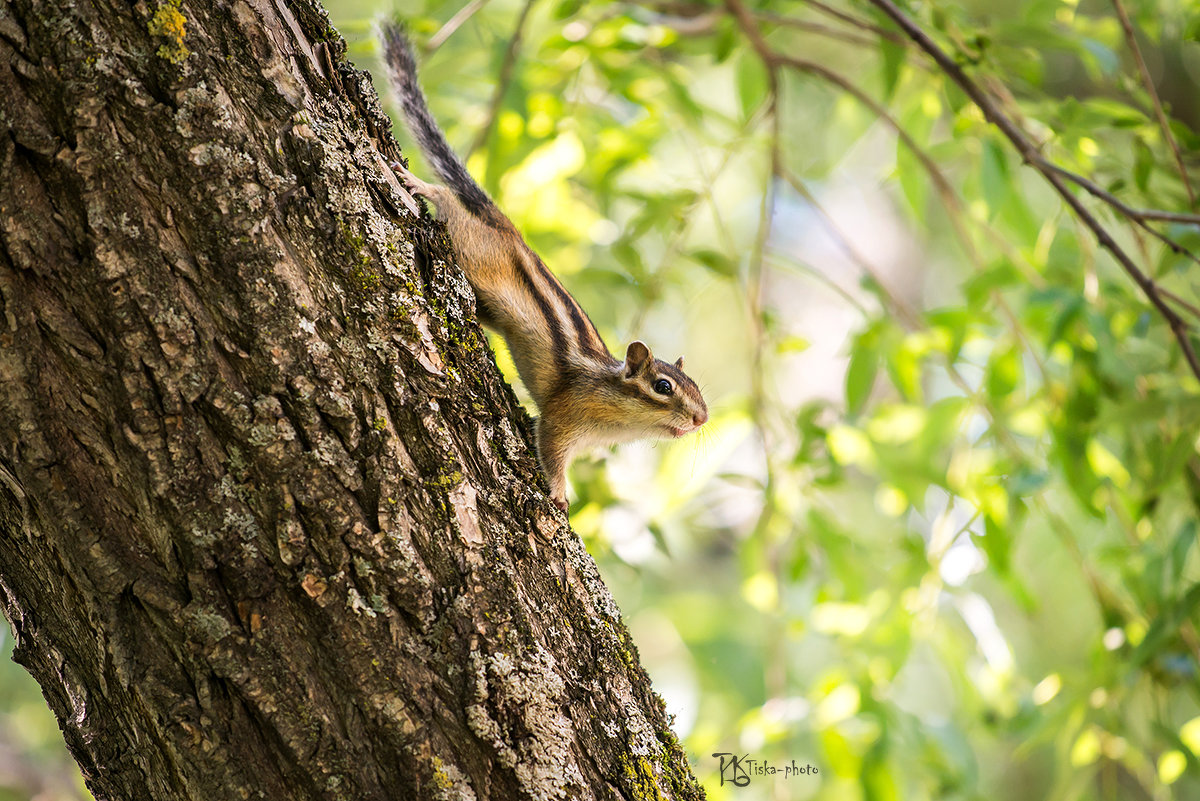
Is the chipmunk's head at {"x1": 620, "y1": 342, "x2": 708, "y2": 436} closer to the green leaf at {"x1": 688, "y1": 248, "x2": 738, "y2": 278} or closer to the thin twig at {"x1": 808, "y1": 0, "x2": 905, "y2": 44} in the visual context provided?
the green leaf at {"x1": 688, "y1": 248, "x2": 738, "y2": 278}

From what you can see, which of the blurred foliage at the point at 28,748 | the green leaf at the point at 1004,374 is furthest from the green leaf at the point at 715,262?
the blurred foliage at the point at 28,748

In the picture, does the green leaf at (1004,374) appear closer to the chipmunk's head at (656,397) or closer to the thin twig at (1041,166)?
the thin twig at (1041,166)

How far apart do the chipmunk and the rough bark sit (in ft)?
3.19

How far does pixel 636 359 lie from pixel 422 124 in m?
1.08

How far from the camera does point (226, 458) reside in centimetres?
155

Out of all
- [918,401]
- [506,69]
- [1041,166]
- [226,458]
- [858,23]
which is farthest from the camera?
[918,401]

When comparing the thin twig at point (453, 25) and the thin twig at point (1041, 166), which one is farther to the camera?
the thin twig at point (453, 25)

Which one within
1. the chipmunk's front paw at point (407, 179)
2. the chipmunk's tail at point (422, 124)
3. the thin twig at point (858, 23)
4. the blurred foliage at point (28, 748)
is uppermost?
the thin twig at point (858, 23)

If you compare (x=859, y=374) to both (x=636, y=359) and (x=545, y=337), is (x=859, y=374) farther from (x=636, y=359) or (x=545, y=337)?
(x=545, y=337)

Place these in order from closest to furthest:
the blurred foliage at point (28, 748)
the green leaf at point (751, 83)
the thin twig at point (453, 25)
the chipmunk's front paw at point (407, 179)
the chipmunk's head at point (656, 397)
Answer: the chipmunk's front paw at point (407, 179), the thin twig at point (453, 25), the chipmunk's head at point (656, 397), the green leaf at point (751, 83), the blurred foliage at point (28, 748)

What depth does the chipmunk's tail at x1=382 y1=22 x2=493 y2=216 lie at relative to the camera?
3.01 meters

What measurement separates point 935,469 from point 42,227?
3.03 m

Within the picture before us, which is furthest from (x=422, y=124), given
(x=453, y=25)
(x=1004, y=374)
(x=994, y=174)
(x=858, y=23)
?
(x=1004, y=374)

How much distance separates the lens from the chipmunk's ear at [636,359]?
3268mm
